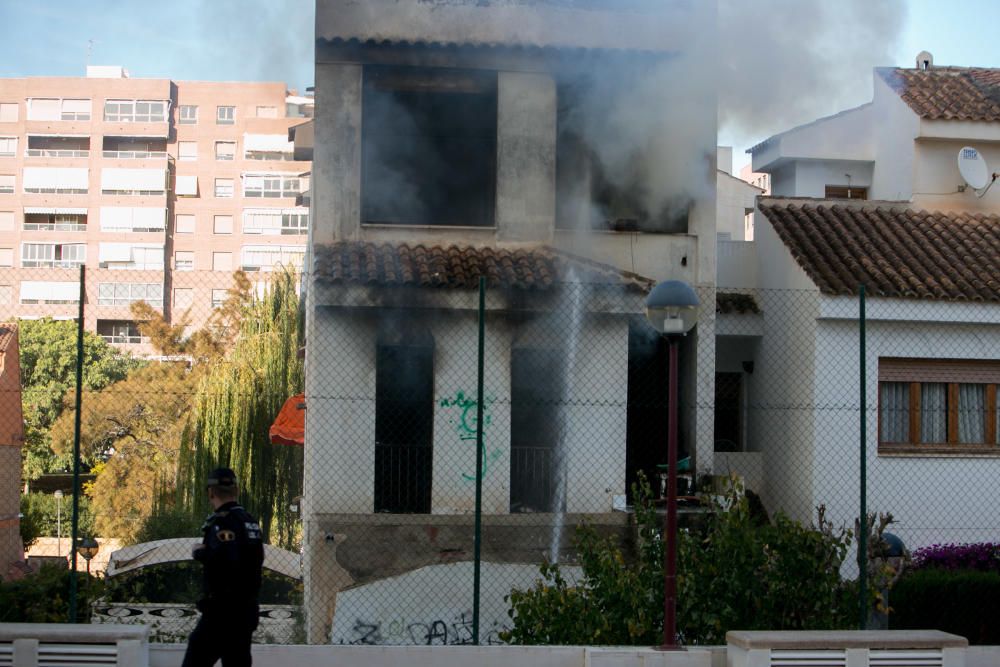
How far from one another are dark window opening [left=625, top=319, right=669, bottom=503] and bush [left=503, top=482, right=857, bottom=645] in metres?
3.77

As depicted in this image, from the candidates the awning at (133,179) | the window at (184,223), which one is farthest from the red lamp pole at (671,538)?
the window at (184,223)

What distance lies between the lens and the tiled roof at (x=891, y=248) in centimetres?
1369

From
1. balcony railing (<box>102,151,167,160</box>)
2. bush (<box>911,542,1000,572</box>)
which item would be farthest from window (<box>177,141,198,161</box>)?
A: bush (<box>911,542,1000,572</box>)

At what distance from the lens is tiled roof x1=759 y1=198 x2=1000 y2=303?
13688 millimetres

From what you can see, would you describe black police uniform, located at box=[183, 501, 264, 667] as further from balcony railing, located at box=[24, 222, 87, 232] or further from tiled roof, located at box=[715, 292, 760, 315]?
balcony railing, located at box=[24, 222, 87, 232]

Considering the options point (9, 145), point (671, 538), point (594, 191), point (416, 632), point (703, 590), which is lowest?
point (416, 632)

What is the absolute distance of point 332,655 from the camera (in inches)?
326

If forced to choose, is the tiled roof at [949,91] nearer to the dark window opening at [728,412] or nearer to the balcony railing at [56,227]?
the dark window opening at [728,412]

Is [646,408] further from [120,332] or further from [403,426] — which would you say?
[120,332]

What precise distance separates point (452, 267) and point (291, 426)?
5115 mm

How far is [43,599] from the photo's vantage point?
9.32 meters

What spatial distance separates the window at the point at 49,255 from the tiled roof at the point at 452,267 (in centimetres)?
6556

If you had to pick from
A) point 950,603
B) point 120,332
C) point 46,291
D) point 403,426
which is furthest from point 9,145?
point 950,603

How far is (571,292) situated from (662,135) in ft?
9.04
